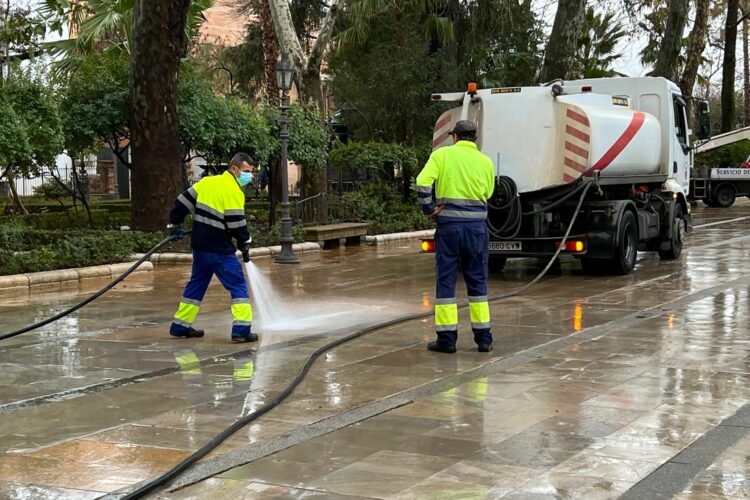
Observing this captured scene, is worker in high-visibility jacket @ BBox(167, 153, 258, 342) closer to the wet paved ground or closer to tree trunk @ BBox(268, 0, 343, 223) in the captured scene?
the wet paved ground

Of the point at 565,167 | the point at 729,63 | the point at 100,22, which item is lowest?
the point at 565,167

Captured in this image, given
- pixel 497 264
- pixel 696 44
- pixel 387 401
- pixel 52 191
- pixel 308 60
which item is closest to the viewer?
pixel 387 401

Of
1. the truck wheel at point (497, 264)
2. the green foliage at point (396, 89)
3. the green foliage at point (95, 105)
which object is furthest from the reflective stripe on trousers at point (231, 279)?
the green foliage at point (396, 89)

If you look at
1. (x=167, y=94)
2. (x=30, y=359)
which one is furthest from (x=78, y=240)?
(x=30, y=359)

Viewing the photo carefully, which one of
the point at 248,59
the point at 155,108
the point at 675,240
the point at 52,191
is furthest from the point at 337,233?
the point at 248,59

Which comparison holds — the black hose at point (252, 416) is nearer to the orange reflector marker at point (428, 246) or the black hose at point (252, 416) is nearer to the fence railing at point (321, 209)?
the orange reflector marker at point (428, 246)

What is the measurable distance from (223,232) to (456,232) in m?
2.30

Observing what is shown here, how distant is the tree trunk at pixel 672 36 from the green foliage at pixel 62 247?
66.4 ft

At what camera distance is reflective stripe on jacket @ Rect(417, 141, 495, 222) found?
879cm

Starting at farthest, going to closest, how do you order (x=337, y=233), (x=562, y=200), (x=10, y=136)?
1. (x=337, y=233)
2. (x=10, y=136)
3. (x=562, y=200)

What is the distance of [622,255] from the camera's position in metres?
14.9

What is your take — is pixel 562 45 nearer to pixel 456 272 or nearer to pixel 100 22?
pixel 100 22

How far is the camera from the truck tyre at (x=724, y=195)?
3728 cm

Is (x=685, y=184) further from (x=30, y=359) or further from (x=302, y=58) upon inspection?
(x=30, y=359)
